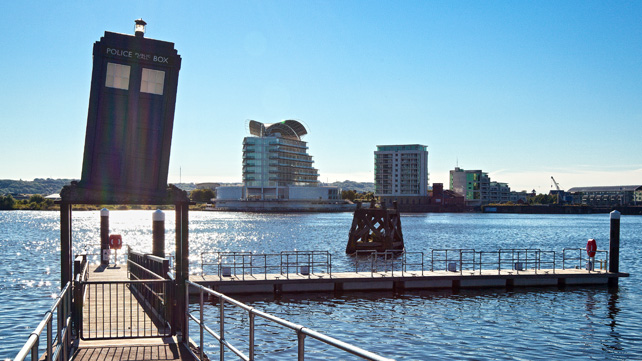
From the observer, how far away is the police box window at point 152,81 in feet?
41.3

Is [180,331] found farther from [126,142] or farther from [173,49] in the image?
[173,49]

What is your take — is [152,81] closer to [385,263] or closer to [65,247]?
[65,247]

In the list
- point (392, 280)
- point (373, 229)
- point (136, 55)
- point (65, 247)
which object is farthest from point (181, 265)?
point (373, 229)

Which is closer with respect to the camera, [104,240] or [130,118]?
[130,118]

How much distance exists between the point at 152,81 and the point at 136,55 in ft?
1.97

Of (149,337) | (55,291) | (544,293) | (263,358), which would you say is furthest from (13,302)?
(544,293)

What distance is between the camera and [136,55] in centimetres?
1244

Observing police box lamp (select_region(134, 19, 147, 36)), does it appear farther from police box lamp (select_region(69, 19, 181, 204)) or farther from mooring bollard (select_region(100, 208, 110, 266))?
mooring bollard (select_region(100, 208, 110, 266))

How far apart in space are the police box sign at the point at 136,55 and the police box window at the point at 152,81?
8.8 inches

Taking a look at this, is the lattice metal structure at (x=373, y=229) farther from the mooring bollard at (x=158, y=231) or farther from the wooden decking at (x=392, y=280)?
the mooring bollard at (x=158, y=231)

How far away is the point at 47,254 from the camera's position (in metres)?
61.8

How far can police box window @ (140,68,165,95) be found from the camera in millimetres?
12586

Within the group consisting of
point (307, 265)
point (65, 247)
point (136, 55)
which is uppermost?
point (136, 55)

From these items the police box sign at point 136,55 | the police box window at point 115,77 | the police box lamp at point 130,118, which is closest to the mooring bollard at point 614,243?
the police box lamp at point 130,118
